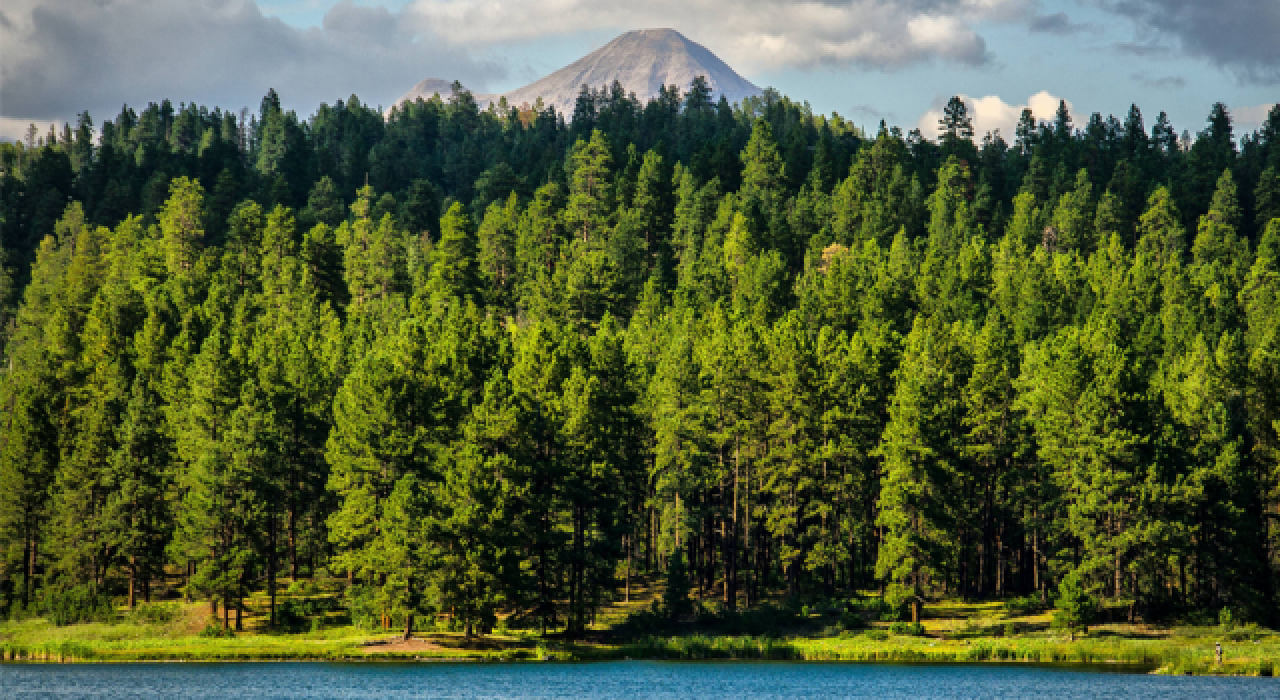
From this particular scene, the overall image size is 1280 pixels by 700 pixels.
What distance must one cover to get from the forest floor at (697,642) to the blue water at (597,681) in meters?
2.24

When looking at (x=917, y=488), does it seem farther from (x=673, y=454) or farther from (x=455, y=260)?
(x=455, y=260)

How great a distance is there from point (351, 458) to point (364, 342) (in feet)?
86.5

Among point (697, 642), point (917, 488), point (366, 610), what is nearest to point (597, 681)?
point (697, 642)

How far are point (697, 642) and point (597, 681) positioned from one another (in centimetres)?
1335

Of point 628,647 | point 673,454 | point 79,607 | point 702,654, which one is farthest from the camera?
point 673,454

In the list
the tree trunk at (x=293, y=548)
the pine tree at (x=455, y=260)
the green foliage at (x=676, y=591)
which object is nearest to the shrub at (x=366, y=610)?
the tree trunk at (x=293, y=548)

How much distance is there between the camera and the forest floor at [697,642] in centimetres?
6338

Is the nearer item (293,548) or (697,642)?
(697,642)

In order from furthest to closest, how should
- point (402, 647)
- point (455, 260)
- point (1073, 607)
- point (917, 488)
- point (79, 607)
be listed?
point (455, 260)
point (79, 607)
point (917, 488)
point (402, 647)
point (1073, 607)

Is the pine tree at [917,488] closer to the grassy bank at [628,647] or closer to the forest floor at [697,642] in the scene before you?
the forest floor at [697,642]

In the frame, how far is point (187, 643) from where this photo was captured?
66.4 metres

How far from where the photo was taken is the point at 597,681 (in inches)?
2218

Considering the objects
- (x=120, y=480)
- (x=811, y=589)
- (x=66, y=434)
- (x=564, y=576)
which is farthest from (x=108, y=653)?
(x=811, y=589)

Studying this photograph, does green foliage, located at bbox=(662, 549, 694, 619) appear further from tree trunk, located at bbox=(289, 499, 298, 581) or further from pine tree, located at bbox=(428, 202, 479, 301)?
pine tree, located at bbox=(428, 202, 479, 301)
